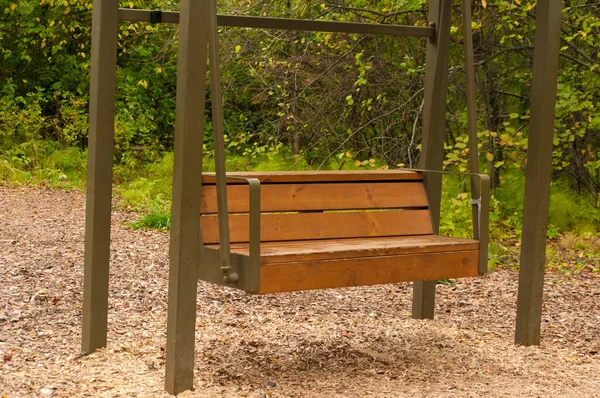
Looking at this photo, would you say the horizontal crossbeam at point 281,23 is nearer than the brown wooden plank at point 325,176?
Yes

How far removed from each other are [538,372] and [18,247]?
15.2ft

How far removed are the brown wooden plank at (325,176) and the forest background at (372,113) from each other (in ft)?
6.05

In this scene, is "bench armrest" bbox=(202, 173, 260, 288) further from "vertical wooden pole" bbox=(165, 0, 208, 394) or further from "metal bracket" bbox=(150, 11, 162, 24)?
"metal bracket" bbox=(150, 11, 162, 24)

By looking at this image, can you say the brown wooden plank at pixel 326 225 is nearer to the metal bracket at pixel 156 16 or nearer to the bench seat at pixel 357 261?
the bench seat at pixel 357 261

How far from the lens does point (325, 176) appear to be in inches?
183

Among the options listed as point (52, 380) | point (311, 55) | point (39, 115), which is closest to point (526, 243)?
point (52, 380)

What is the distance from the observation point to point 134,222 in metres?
9.04

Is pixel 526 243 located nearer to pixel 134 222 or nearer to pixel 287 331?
pixel 287 331

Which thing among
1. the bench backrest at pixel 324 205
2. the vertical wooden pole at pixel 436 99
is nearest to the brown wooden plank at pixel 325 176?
the bench backrest at pixel 324 205

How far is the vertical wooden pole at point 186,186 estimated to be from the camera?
3.66m

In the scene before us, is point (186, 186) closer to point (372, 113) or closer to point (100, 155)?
point (100, 155)

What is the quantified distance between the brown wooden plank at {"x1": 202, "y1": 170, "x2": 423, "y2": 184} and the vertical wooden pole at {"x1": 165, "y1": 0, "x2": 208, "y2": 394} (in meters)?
0.30

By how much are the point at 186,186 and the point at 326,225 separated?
110 centimetres

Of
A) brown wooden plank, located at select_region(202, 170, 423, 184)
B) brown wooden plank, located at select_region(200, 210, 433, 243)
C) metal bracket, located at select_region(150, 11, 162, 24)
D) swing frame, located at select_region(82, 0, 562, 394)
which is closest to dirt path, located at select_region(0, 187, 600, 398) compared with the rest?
swing frame, located at select_region(82, 0, 562, 394)
